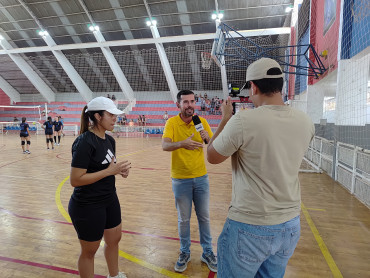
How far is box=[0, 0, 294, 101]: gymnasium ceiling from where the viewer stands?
16250 millimetres

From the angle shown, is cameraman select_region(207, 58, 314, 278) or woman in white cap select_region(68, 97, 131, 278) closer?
cameraman select_region(207, 58, 314, 278)

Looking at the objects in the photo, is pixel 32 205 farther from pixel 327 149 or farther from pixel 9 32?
pixel 9 32

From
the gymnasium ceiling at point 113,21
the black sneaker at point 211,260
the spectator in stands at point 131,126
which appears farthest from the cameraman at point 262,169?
the spectator in stands at point 131,126

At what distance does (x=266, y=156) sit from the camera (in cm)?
118

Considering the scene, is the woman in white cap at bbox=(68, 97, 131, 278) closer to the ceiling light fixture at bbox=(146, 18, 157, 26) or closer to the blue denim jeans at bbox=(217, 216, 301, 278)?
the blue denim jeans at bbox=(217, 216, 301, 278)

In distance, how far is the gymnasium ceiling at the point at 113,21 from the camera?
16.2m

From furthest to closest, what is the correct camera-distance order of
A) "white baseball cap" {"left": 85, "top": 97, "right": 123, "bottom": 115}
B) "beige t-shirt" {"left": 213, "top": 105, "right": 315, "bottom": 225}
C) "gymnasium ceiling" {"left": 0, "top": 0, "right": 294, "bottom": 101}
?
1. "gymnasium ceiling" {"left": 0, "top": 0, "right": 294, "bottom": 101}
2. "white baseball cap" {"left": 85, "top": 97, "right": 123, "bottom": 115}
3. "beige t-shirt" {"left": 213, "top": 105, "right": 315, "bottom": 225}

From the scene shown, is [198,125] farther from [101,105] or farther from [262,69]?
[262,69]

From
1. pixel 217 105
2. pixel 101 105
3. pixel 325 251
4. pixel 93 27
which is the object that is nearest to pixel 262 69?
pixel 101 105

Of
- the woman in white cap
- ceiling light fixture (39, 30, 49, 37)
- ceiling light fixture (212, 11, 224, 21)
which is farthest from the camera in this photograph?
ceiling light fixture (39, 30, 49, 37)

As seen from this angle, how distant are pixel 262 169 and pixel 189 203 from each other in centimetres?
152

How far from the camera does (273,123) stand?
1148 millimetres

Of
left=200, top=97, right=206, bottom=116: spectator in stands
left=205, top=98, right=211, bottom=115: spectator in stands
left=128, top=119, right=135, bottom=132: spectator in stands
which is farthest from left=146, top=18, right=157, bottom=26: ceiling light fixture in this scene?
left=128, top=119, right=135, bottom=132: spectator in stands

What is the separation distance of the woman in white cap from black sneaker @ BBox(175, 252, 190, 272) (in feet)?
3.01
